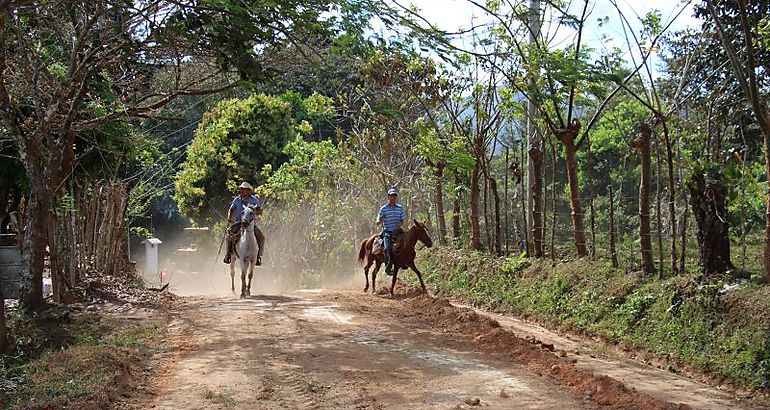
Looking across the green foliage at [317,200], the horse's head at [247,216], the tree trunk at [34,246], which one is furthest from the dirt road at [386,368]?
the green foliage at [317,200]

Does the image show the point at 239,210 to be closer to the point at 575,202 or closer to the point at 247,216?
the point at 247,216

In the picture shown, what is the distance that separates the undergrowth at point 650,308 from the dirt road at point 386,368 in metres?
0.53

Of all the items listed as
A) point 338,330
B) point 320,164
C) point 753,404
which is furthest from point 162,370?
point 320,164

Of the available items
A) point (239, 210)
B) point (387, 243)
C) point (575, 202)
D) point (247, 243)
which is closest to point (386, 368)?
point (575, 202)

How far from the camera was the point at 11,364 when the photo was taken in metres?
8.84

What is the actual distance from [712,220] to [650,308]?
150cm

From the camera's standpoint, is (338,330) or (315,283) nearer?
(338,330)

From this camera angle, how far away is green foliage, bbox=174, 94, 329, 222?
3100 centimetres

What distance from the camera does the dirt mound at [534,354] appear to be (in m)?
7.08

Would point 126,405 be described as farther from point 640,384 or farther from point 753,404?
point 753,404

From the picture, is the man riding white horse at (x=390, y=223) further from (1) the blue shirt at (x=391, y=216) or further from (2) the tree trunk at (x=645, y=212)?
(2) the tree trunk at (x=645, y=212)

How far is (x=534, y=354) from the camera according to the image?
30.0ft

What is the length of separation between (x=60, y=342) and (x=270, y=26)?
4.81m

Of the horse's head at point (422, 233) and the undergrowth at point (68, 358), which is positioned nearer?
the undergrowth at point (68, 358)
